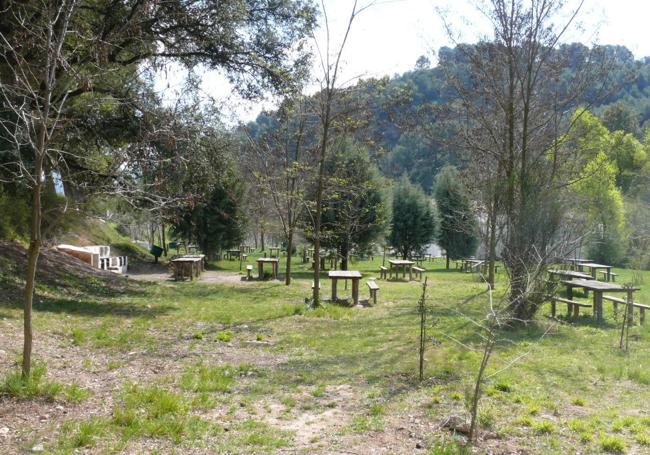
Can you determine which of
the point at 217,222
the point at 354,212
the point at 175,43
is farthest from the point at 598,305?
the point at 217,222

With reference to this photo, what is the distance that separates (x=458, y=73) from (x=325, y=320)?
22.1 feet

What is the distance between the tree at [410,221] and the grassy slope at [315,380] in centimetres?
2432

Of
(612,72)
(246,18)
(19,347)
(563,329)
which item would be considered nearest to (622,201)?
(612,72)

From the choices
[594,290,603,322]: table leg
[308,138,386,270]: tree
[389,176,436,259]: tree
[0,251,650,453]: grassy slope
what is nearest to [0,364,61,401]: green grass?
[0,251,650,453]: grassy slope

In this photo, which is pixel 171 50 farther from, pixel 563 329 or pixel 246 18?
pixel 563 329

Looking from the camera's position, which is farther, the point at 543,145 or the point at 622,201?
the point at 622,201

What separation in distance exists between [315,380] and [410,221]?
2960 cm

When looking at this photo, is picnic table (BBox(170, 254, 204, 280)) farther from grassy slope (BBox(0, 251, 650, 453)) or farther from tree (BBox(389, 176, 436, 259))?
tree (BBox(389, 176, 436, 259))

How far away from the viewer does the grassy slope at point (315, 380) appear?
173 inches

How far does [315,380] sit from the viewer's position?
6297mm

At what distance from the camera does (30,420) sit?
437cm

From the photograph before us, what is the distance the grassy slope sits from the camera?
14.4 feet

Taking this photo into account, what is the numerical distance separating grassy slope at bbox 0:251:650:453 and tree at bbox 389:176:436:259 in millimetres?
24315

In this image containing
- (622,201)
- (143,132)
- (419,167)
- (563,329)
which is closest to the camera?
(563,329)
